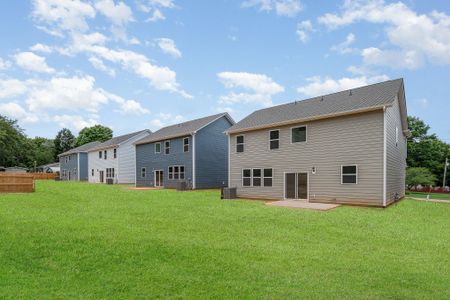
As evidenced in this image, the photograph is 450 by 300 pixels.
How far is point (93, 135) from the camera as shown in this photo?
73.0 metres

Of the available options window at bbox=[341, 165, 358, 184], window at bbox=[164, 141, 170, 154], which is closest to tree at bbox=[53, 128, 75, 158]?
window at bbox=[164, 141, 170, 154]

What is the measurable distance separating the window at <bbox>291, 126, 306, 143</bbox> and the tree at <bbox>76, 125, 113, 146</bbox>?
63.5 metres

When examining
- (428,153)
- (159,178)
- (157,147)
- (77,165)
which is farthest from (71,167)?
(428,153)

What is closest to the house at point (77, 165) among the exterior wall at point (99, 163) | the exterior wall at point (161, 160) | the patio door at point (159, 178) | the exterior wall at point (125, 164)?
the exterior wall at point (99, 163)

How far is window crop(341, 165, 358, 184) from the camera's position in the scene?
15.6 meters

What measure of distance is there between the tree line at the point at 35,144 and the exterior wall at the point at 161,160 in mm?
26966

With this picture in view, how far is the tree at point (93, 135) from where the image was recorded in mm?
72812

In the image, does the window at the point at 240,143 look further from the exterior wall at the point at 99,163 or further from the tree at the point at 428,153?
the tree at the point at 428,153

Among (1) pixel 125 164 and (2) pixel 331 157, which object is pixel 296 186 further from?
(1) pixel 125 164

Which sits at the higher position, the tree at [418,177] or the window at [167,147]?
the window at [167,147]

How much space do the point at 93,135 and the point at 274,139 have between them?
207 feet

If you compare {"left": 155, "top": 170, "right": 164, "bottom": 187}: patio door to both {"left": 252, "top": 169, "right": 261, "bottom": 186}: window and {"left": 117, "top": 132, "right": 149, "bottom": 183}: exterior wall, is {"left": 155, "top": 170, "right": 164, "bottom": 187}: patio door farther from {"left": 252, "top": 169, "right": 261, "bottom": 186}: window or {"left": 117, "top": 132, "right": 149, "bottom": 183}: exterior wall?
{"left": 252, "top": 169, "right": 261, "bottom": 186}: window

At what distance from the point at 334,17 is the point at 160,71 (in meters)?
14.8

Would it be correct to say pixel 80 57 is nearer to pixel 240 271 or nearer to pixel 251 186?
pixel 251 186
